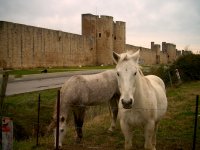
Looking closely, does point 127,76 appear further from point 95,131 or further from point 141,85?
point 95,131

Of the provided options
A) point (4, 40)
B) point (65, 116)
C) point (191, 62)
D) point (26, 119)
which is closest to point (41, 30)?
point (4, 40)

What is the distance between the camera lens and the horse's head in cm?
561

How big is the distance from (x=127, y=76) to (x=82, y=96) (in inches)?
140

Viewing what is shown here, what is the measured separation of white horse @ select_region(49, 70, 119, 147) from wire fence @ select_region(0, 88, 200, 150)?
1.54 feet

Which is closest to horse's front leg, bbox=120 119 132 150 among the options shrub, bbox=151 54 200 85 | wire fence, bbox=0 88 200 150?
wire fence, bbox=0 88 200 150

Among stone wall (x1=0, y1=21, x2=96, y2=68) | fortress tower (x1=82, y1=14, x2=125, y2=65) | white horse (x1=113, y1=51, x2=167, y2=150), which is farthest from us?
fortress tower (x1=82, y1=14, x2=125, y2=65)

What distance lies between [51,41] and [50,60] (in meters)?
1.88

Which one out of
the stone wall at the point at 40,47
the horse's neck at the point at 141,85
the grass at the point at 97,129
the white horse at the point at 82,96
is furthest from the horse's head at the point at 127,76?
A: the stone wall at the point at 40,47

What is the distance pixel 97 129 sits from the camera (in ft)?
34.3

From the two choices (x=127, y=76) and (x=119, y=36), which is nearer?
(x=127, y=76)

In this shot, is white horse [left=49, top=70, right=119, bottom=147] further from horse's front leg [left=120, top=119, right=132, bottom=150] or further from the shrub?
the shrub

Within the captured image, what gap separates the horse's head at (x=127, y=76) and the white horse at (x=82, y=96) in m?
2.65

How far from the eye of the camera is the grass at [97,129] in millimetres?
8802

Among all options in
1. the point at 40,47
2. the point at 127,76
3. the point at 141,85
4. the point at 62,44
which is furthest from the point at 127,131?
the point at 62,44
